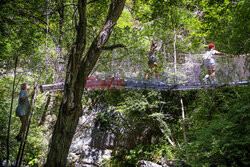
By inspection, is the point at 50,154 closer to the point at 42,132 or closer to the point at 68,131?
the point at 68,131

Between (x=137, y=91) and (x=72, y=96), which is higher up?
(x=137, y=91)

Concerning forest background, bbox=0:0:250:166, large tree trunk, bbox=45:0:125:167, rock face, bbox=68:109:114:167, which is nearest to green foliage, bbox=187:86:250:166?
forest background, bbox=0:0:250:166

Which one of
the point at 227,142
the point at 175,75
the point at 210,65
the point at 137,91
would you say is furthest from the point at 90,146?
the point at 210,65

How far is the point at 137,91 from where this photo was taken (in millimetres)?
3662

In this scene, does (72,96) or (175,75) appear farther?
(175,75)

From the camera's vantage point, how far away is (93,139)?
4.26m

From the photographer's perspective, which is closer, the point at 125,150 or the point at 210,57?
the point at 210,57

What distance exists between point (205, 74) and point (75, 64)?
7.76 ft

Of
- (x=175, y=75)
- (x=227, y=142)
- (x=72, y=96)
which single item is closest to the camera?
(x=72, y=96)

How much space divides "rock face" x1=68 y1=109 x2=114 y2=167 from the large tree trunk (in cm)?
224

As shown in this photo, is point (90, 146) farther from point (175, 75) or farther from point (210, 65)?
point (210, 65)

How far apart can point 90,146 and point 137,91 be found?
1933 millimetres

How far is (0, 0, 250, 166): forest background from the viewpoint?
7.89 feet

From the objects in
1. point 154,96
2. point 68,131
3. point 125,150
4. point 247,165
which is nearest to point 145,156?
point 125,150
